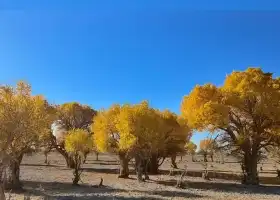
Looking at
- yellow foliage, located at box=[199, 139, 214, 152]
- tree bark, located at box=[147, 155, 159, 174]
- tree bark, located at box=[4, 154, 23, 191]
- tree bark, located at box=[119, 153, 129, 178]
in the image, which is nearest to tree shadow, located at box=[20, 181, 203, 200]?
tree bark, located at box=[4, 154, 23, 191]

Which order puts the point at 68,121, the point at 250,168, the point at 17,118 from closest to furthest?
1. the point at 17,118
2. the point at 250,168
3. the point at 68,121

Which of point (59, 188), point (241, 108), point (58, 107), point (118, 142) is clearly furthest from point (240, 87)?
point (58, 107)

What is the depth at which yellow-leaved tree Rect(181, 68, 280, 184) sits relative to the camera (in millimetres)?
46531

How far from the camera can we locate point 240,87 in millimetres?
47375

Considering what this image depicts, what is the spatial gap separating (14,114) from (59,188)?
14.6m

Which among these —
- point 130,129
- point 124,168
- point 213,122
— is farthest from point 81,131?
point 213,122

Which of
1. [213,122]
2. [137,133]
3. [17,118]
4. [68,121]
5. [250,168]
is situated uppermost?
[68,121]

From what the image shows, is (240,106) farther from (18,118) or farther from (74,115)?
(74,115)

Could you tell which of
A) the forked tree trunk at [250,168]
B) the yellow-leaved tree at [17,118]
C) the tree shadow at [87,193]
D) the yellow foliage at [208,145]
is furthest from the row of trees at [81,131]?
the forked tree trunk at [250,168]

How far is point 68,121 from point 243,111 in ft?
120

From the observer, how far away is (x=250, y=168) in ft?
160

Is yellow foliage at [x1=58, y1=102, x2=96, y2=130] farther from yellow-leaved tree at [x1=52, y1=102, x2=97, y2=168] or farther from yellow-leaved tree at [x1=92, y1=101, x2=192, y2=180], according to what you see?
yellow-leaved tree at [x1=92, y1=101, x2=192, y2=180]

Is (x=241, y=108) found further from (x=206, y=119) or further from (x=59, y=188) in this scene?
(x=59, y=188)

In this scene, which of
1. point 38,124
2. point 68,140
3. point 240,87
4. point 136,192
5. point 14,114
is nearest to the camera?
point 14,114
